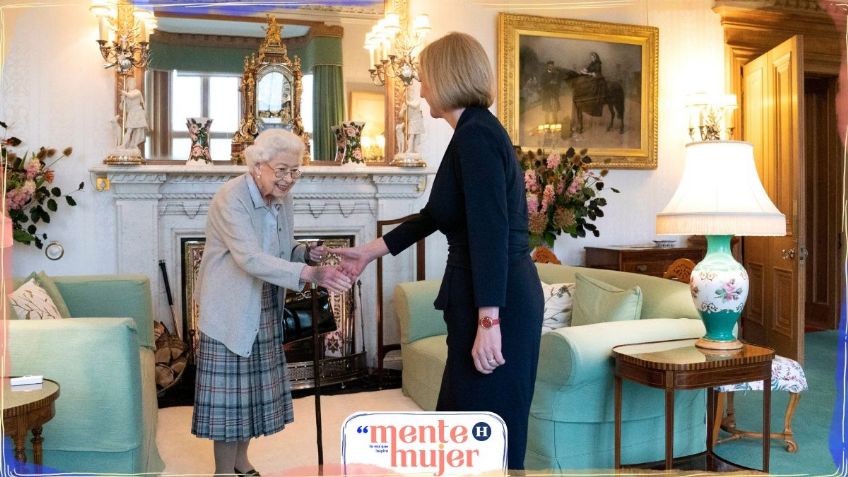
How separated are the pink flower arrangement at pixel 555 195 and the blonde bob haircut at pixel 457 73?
2.94 meters

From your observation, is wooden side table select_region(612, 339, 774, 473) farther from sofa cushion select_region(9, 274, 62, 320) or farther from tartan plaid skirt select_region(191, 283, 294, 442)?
sofa cushion select_region(9, 274, 62, 320)

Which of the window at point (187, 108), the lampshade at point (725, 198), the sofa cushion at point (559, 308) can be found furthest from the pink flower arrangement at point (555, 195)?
the lampshade at point (725, 198)

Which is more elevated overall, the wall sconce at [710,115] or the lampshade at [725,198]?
the wall sconce at [710,115]

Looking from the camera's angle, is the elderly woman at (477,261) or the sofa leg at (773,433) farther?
the sofa leg at (773,433)

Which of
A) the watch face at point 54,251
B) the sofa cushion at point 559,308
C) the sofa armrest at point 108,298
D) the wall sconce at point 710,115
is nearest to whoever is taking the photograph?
the sofa cushion at point 559,308

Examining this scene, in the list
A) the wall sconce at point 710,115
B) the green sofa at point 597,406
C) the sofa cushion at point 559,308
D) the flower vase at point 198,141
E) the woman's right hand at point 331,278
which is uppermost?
the wall sconce at point 710,115

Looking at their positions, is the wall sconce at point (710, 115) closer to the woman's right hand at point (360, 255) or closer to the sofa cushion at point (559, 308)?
the sofa cushion at point (559, 308)

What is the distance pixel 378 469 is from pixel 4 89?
416 centimetres

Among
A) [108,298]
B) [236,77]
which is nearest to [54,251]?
[108,298]

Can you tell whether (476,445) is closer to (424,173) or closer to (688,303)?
(688,303)

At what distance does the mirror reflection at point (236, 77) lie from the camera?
449 cm

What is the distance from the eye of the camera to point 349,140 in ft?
15.5

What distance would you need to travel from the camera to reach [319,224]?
4.72 m

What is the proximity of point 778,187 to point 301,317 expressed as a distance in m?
3.38
